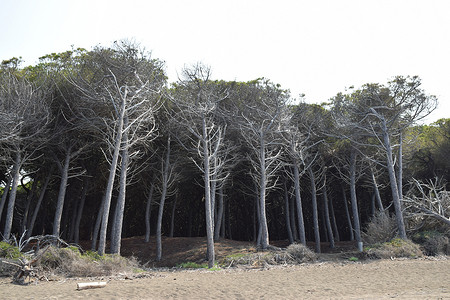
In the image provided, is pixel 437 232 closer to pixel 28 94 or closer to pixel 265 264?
pixel 265 264

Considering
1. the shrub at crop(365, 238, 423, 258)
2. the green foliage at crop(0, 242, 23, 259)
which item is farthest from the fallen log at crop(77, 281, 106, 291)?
the shrub at crop(365, 238, 423, 258)

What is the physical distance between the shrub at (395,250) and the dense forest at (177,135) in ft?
3.84

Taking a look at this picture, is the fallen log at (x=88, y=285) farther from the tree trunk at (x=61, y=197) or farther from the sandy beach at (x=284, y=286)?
the tree trunk at (x=61, y=197)

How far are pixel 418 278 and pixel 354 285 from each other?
225 cm

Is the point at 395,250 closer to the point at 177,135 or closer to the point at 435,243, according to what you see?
the point at 435,243

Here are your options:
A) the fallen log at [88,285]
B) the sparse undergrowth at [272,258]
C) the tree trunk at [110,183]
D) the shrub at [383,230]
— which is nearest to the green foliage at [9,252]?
the tree trunk at [110,183]

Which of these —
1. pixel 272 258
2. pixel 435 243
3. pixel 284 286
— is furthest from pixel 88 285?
pixel 435 243

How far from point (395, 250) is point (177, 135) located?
11753 mm

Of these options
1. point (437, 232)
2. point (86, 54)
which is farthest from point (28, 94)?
point (437, 232)

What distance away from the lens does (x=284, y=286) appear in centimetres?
920

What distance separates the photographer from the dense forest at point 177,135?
14.5 meters

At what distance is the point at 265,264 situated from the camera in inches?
539

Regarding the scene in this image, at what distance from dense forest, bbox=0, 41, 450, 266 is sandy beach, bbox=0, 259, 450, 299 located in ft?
11.8

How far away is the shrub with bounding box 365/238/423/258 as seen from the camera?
1391 centimetres
